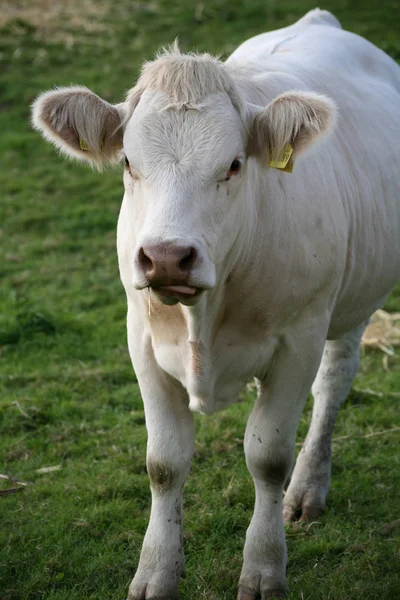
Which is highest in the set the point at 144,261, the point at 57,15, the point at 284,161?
the point at 284,161

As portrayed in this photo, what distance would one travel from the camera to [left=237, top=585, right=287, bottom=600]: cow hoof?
4.25 m

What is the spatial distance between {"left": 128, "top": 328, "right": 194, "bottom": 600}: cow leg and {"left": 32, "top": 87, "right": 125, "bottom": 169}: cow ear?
3.10 feet

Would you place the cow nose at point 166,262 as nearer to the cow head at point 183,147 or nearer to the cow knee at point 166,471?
the cow head at point 183,147

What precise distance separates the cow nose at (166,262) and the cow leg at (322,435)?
7.32 ft

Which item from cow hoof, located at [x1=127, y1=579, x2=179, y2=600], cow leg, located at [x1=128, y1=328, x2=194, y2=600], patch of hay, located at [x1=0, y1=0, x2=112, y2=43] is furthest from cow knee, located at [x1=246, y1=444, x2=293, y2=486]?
patch of hay, located at [x1=0, y1=0, x2=112, y2=43]

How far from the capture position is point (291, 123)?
3.89 meters

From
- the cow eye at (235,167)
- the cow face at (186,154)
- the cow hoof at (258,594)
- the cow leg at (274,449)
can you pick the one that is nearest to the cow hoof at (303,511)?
the cow leg at (274,449)

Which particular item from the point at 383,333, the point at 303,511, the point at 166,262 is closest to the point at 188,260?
the point at 166,262

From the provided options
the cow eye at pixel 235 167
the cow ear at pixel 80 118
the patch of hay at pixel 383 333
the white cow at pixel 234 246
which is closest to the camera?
the white cow at pixel 234 246

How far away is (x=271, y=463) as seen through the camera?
4.37m

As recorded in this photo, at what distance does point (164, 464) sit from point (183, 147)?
1.53 meters

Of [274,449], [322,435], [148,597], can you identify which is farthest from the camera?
[322,435]

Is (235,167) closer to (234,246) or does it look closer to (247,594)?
(234,246)

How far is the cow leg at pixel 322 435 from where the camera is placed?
5191mm
